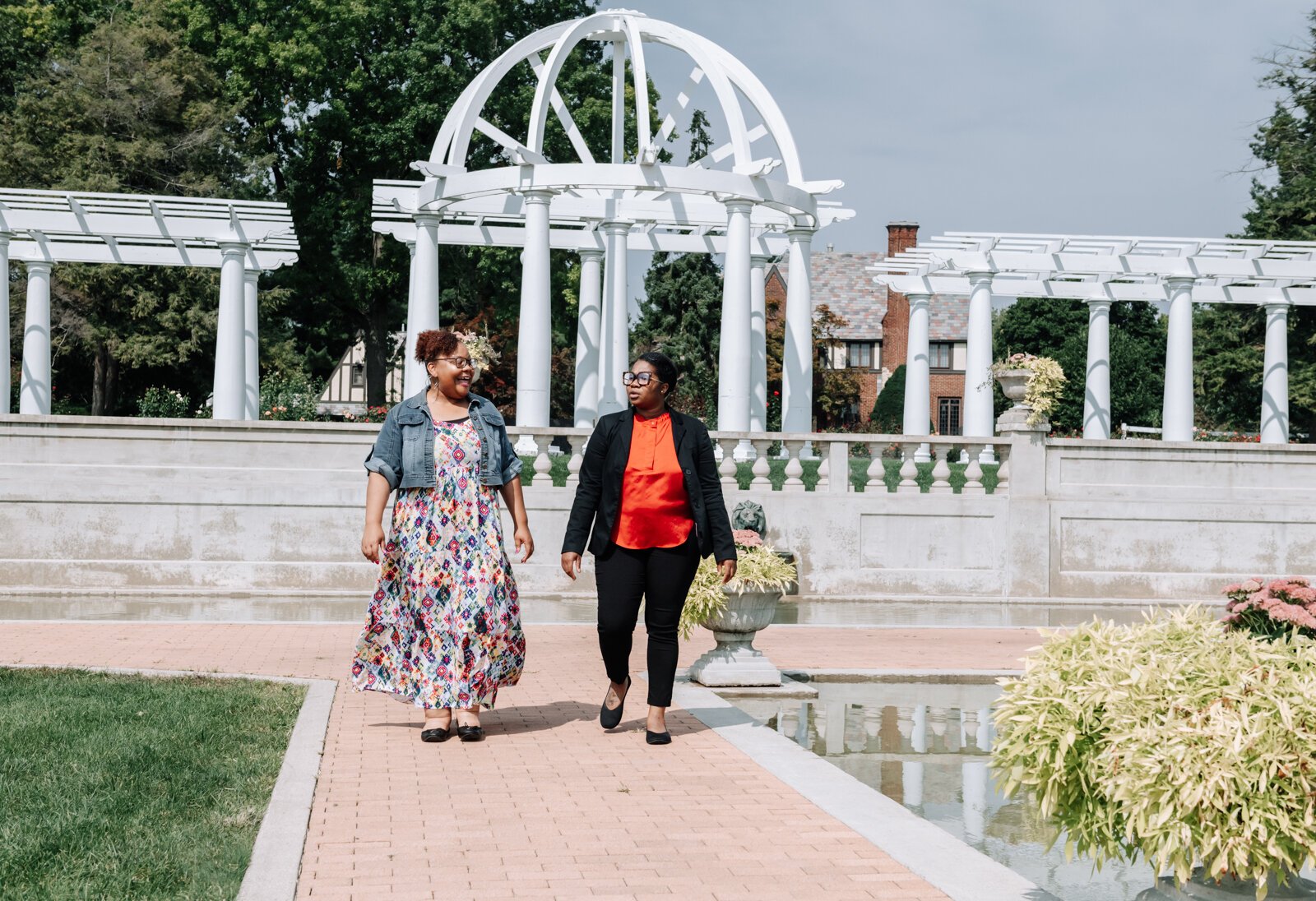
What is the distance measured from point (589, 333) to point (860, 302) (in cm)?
4639

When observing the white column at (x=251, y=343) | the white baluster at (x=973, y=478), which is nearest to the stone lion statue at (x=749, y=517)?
the white baluster at (x=973, y=478)

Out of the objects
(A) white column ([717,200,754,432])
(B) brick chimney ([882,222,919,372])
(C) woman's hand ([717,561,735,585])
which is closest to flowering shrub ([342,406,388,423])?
(A) white column ([717,200,754,432])

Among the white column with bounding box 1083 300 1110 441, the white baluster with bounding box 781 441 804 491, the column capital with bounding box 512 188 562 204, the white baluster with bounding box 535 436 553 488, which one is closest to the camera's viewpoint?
the white baluster with bounding box 535 436 553 488

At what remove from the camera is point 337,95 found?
46.7 metres

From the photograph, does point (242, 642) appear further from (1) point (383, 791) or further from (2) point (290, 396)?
(2) point (290, 396)

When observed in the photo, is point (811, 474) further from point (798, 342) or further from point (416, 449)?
point (416, 449)

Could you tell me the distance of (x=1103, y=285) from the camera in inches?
1377

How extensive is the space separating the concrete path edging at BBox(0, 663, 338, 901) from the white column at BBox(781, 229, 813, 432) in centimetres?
1716

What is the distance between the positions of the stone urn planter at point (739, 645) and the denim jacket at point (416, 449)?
8.93 ft

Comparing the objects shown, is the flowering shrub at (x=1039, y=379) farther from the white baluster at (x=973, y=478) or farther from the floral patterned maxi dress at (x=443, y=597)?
the floral patterned maxi dress at (x=443, y=597)

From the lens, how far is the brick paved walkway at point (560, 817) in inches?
213

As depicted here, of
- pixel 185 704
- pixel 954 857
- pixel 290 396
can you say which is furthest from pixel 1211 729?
pixel 290 396

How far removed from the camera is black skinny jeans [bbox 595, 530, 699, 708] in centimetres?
838

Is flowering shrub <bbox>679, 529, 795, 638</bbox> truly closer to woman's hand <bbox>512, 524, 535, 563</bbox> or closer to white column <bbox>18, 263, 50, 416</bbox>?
woman's hand <bbox>512, 524, 535, 563</bbox>
